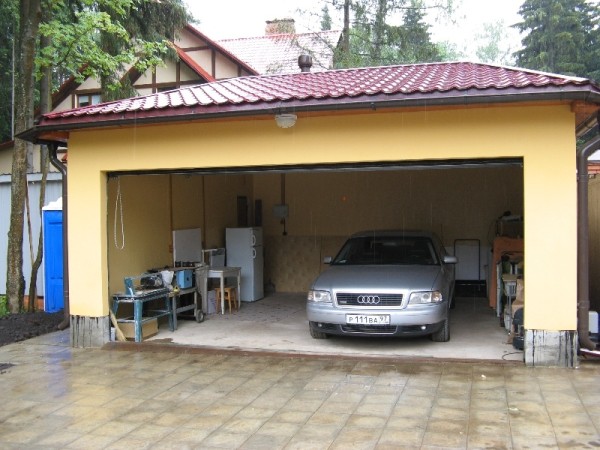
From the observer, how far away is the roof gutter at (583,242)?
6.43 m

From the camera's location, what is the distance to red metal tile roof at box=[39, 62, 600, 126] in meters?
6.09

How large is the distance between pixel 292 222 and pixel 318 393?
7.46 metres

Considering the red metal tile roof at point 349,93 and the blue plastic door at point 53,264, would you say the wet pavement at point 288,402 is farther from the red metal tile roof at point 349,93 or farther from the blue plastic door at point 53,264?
the blue plastic door at point 53,264

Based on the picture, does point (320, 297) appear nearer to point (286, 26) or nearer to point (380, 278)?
point (380, 278)

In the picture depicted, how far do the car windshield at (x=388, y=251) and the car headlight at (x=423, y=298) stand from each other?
1242 millimetres

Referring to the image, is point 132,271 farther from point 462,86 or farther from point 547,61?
point 547,61

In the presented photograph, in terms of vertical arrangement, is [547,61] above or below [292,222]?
above

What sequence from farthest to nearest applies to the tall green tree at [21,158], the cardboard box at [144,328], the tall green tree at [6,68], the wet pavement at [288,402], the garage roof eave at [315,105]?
the tall green tree at [6,68] < the tall green tree at [21,158] < the cardboard box at [144,328] < the garage roof eave at [315,105] < the wet pavement at [288,402]

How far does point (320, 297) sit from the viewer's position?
7.59m

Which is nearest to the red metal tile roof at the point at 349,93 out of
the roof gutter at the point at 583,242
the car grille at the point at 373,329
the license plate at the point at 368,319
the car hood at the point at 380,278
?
the roof gutter at the point at 583,242

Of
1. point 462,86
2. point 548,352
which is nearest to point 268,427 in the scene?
point 548,352

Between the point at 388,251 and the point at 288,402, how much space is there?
3797 millimetres

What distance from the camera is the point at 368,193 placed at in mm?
12633

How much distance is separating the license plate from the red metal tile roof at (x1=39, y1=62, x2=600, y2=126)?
8.16ft
